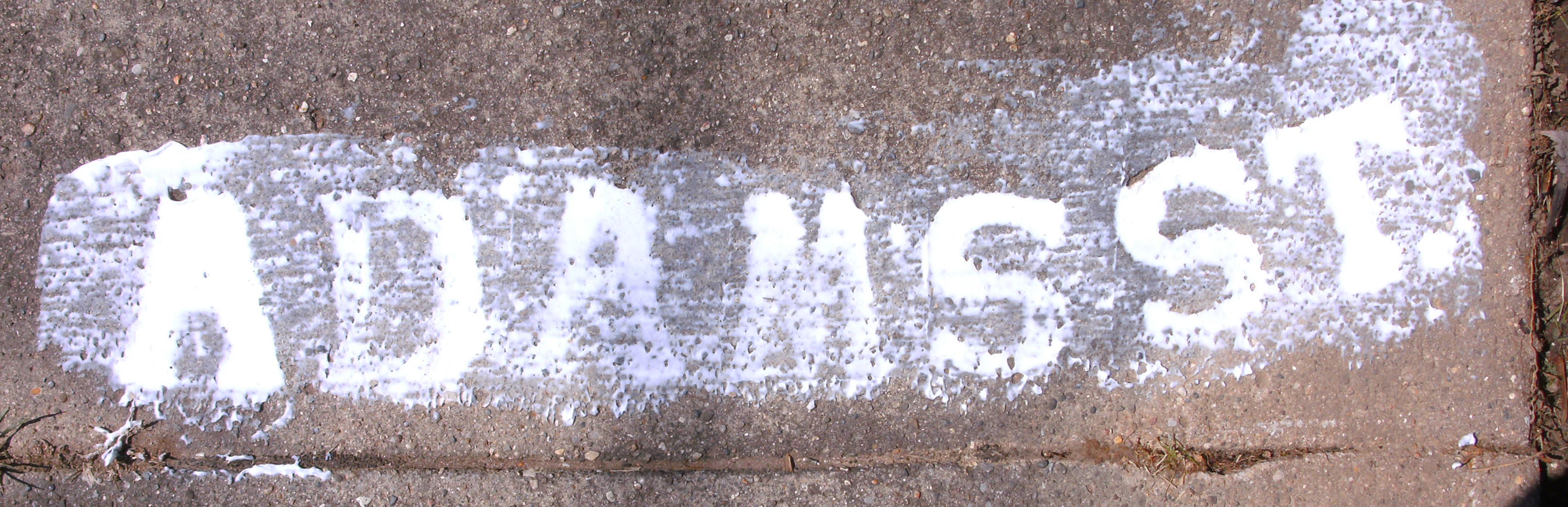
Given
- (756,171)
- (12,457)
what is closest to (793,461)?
(756,171)

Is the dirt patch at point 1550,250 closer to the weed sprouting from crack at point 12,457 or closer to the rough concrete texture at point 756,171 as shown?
the rough concrete texture at point 756,171

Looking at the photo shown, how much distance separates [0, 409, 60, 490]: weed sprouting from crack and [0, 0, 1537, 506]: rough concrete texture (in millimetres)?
20

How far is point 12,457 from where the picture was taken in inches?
60.7

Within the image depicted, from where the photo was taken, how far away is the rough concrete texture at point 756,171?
1.54m

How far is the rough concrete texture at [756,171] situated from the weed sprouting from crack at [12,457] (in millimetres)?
20

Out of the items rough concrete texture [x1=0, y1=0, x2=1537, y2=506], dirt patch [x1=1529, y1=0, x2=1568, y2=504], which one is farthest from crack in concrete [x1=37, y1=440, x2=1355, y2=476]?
dirt patch [x1=1529, y1=0, x2=1568, y2=504]

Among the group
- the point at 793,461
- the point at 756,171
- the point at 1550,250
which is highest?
the point at 756,171

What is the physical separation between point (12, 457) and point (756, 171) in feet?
6.72

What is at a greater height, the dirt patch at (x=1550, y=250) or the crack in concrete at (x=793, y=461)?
the dirt patch at (x=1550, y=250)

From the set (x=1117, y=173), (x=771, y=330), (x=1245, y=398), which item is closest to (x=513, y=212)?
(x=771, y=330)

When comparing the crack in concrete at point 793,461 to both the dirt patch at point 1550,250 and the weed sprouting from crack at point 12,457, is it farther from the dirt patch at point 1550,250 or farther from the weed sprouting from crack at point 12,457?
the dirt patch at point 1550,250

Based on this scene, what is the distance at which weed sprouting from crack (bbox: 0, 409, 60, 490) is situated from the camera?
5.05ft

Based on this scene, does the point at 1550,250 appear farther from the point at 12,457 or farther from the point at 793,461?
the point at 12,457

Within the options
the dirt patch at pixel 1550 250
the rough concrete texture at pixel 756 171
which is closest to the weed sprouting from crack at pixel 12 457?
the rough concrete texture at pixel 756 171
